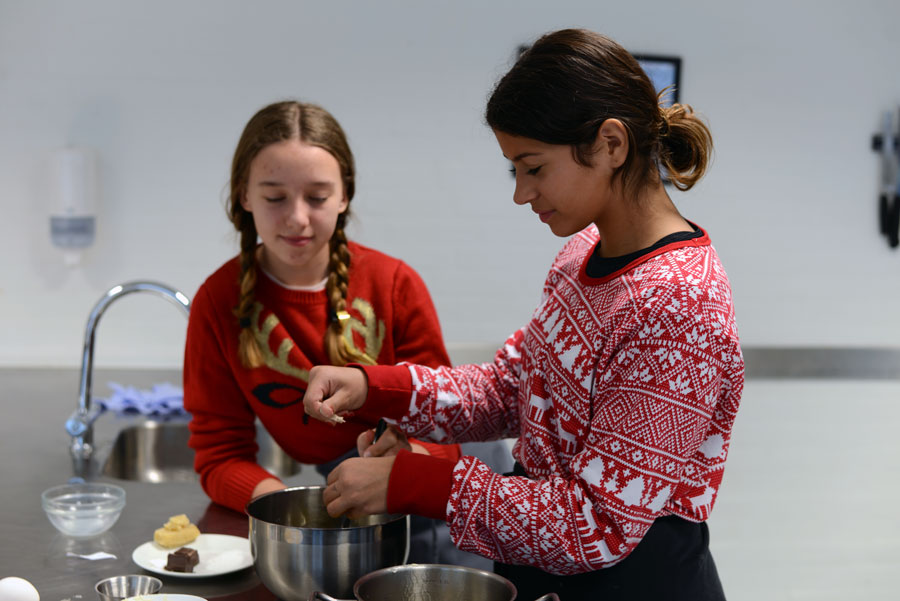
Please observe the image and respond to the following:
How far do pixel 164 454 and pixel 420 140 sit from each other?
148 centimetres

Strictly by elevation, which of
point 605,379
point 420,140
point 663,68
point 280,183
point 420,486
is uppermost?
point 663,68

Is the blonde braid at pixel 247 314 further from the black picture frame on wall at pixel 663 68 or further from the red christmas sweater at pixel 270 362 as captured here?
the black picture frame on wall at pixel 663 68

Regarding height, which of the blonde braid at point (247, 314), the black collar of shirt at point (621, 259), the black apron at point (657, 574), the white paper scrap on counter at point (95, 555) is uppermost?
the black collar of shirt at point (621, 259)

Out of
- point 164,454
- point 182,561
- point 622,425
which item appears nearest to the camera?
point 622,425

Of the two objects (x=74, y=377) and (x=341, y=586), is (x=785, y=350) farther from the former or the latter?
(x=341, y=586)

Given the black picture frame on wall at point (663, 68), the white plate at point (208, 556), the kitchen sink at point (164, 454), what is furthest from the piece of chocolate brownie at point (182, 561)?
the black picture frame on wall at point (663, 68)

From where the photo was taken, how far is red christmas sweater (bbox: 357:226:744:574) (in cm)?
91

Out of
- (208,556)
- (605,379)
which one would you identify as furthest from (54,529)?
(605,379)

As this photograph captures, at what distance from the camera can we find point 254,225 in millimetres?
1635

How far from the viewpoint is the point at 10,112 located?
286 cm

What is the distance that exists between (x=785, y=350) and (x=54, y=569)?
2.91 m

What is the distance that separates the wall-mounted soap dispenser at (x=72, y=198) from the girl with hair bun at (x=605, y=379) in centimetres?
202

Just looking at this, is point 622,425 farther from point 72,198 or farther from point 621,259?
point 72,198

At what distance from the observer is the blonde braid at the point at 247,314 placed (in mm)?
1499
